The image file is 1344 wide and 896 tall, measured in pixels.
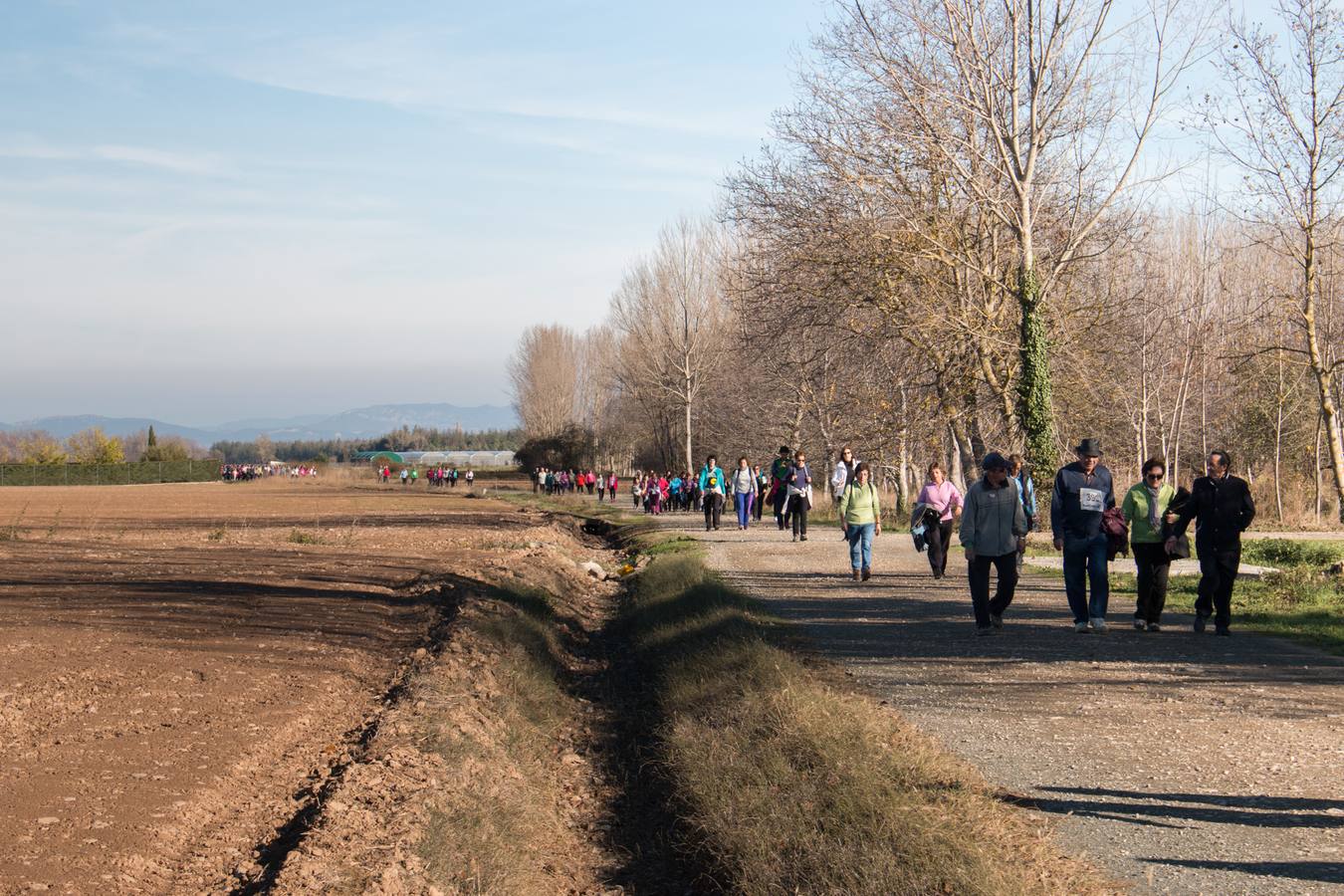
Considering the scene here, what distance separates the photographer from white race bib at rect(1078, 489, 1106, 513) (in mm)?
12242

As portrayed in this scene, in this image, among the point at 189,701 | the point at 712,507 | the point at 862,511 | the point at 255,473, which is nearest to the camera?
the point at 189,701

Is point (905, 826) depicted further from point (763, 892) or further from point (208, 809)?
point (208, 809)

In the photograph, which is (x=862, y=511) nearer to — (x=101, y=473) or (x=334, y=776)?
(x=334, y=776)

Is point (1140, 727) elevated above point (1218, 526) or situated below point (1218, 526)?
below

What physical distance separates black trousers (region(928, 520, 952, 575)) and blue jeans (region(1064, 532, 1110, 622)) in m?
4.78

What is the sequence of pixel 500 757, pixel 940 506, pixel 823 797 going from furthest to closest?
pixel 940 506
pixel 500 757
pixel 823 797

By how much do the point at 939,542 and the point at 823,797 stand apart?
10.9 metres

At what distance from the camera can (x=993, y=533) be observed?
1243cm

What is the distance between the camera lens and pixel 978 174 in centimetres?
2741

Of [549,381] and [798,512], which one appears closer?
[798,512]

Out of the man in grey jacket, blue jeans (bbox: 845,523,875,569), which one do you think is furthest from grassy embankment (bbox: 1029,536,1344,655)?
blue jeans (bbox: 845,523,875,569)

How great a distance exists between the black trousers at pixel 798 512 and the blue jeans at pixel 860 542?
25.1 feet

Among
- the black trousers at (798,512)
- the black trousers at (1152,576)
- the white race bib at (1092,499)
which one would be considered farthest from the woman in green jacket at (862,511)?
the black trousers at (798,512)

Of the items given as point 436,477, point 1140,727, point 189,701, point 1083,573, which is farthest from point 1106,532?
point 436,477
